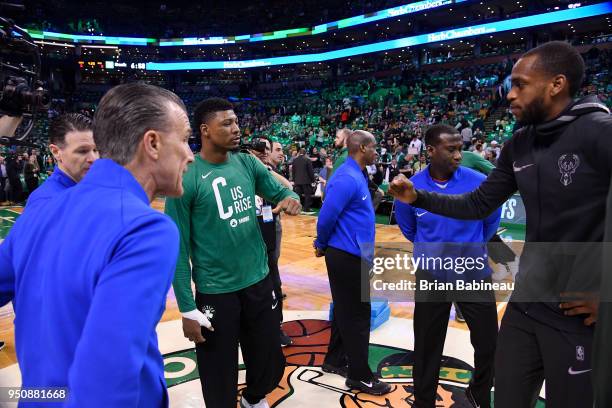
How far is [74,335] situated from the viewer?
38.0 inches

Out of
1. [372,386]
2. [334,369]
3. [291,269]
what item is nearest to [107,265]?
[372,386]

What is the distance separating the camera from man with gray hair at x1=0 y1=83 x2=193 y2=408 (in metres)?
0.85

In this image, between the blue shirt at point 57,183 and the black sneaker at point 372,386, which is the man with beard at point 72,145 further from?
the black sneaker at point 372,386

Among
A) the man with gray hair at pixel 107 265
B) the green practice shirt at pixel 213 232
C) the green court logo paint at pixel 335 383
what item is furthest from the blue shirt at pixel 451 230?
the man with gray hair at pixel 107 265

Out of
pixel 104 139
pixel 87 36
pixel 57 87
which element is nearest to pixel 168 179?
pixel 104 139

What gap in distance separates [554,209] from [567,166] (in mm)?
174

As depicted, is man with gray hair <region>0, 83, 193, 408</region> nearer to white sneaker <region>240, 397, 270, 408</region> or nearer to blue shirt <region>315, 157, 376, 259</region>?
white sneaker <region>240, 397, 270, 408</region>

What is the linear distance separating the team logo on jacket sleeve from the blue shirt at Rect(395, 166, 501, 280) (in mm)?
944

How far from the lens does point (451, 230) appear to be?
2.74 metres

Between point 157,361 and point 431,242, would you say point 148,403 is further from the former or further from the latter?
point 431,242

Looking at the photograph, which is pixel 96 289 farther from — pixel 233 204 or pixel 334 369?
pixel 334 369

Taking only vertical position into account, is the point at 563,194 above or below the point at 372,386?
above

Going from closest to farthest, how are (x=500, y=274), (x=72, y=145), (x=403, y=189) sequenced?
1. (x=403, y=189)
2. (x=72, y=145)
3. (x=500, y=274)

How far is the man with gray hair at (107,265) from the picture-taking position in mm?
855
